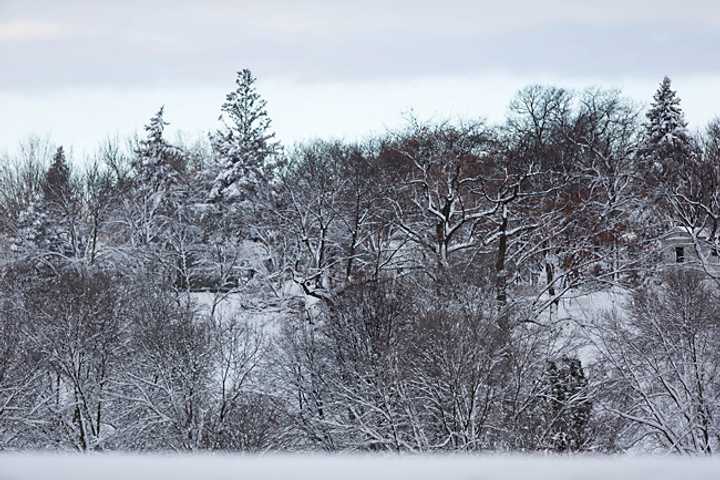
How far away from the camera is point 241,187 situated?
29.2 meters

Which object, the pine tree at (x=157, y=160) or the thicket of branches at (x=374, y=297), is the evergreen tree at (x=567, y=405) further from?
the pine tree at (x=157, y=160)

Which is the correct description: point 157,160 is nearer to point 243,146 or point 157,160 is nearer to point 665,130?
point 243,146

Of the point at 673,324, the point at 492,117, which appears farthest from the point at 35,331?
the point at 492,117

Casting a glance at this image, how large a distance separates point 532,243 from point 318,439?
10335 millimetres

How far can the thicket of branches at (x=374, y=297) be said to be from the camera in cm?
1366

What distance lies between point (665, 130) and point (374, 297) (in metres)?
22.5

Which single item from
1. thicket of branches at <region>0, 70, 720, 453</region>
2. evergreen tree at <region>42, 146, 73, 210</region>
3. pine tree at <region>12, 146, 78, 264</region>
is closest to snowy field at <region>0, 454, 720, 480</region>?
thicket of branches at <region>0, 70, 720, 453</region>

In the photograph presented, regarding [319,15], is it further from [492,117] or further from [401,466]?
[401,466]

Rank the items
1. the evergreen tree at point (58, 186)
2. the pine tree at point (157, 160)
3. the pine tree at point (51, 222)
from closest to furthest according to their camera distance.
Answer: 1. the pine tree at point (51, 222)
2. the evergreen tree at point (58, 186)
3. the pine tree at point (157, 160)

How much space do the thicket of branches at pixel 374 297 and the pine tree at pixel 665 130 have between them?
22cm

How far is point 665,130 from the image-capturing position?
32688mm

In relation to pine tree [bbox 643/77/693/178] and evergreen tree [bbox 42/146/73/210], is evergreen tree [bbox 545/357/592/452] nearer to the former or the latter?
pine tree [bbox 643/77/693/178]

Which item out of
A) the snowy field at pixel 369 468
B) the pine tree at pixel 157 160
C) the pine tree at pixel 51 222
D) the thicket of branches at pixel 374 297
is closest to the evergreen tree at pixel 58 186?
the pine tree at pixel 51 222

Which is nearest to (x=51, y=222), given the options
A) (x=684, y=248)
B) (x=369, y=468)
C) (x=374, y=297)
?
(x=374, y=297)
